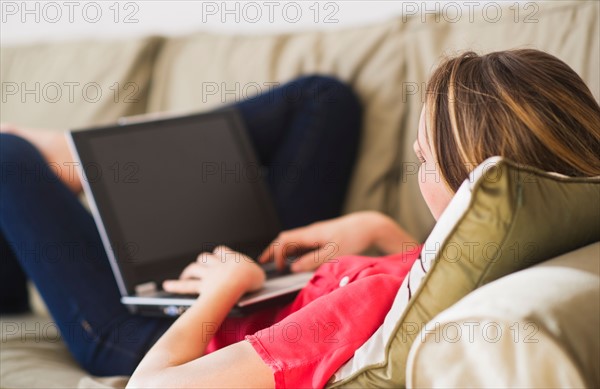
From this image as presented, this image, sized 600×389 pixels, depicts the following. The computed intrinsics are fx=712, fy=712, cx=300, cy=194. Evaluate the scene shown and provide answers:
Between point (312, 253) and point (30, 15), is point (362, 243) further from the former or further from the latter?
point (30, 15)

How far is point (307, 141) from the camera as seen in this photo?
1486 millimetres

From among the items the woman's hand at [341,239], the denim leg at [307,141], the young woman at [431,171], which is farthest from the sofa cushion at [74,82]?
the young woman at [431,171]

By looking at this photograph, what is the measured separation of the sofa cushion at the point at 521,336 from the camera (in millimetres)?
592

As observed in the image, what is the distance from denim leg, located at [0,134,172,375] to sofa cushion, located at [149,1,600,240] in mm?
485

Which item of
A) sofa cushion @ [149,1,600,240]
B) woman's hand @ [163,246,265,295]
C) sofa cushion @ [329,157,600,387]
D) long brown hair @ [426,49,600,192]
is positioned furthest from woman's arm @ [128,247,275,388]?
sofa cushion @ [149,1,600,240]

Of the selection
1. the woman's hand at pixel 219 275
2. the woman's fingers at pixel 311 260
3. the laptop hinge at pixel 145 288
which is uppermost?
the woman's hand at pixel 219 275

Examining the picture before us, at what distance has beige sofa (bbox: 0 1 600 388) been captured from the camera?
1246mm

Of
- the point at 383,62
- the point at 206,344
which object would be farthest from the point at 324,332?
the point at 383,62

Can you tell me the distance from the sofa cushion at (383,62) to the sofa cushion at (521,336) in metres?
0.66

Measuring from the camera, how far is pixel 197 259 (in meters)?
1.20

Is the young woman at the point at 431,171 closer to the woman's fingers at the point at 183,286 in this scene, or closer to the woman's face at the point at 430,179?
the woman's face at the point at 430,179

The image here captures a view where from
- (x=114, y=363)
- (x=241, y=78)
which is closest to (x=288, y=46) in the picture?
(x=241, y=78)

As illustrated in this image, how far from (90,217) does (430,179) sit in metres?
0.66

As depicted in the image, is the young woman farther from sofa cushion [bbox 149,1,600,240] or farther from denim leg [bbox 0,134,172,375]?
sofa cushion [bbox 149,1,600,240]
